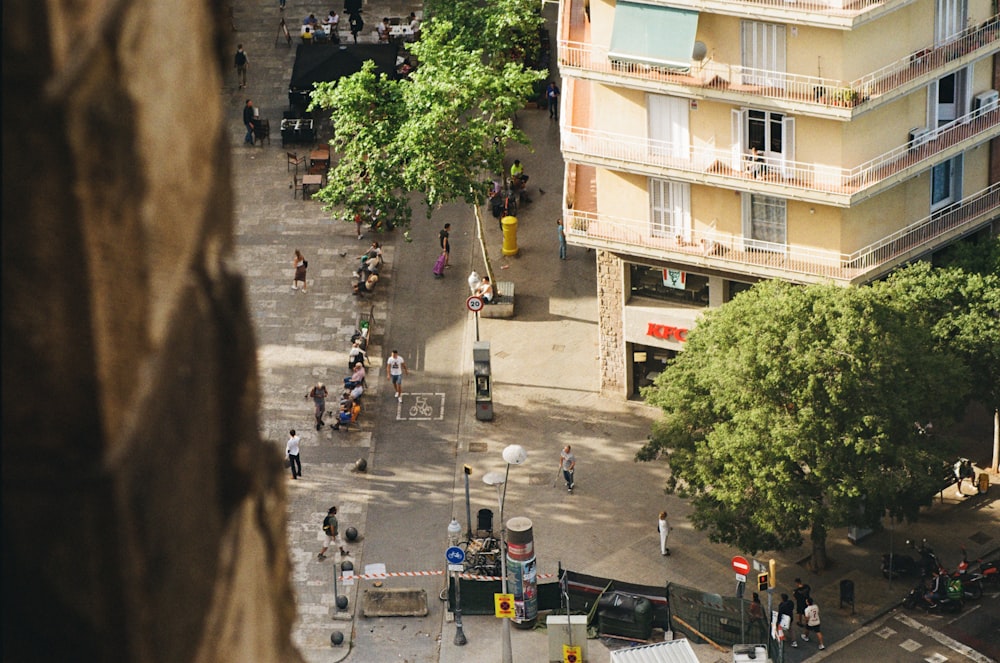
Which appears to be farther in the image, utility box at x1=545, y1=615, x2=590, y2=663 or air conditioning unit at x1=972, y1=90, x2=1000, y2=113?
air conditioning unit at x1=972, y1=90, x2=1000, y2=113

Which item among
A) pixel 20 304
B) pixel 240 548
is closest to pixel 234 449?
pixel 240 548

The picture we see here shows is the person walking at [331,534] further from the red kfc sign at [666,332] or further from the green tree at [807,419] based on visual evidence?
the red kfc sign at [666,332]

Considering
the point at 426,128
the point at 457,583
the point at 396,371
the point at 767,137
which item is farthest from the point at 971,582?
the point at 426,128

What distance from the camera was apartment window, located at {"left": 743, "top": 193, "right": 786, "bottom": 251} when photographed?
165ft

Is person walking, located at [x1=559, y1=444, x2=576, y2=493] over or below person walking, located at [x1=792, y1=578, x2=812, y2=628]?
over

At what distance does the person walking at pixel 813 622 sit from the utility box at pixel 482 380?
42.7ft

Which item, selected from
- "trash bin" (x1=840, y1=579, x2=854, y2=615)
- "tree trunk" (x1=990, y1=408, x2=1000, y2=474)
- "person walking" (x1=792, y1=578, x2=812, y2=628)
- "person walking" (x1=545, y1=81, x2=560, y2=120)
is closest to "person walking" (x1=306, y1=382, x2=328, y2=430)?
"person walking" (x1=792, y1=578, x2=812, y2=628)

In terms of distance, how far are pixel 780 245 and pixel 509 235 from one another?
15375mm

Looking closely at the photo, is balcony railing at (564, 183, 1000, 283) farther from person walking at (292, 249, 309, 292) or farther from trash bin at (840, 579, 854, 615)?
person walking at (292, 249, 309, 292)

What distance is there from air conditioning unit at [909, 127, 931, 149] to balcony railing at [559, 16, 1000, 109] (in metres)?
2.06

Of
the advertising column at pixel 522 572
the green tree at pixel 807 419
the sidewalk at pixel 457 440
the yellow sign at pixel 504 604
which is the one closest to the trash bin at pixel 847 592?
the sidewalk at pixel 457 440

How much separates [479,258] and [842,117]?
802 inches

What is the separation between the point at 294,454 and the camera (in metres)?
52.8

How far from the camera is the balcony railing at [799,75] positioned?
4753 cm
